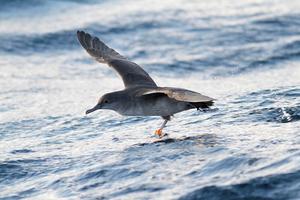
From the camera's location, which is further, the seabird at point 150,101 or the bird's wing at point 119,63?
the bird's wing at point 119,63

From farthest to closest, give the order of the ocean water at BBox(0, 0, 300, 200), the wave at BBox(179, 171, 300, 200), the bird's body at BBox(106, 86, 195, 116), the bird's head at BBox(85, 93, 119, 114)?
the bird's head at BBox(85, 93, 119, 114) < the bird's body at BBox(106, 86, 195, 116) < the ocean water at BBox(0, 0, 300, 200) < the wave at BBox(179, 171, 300, 200)

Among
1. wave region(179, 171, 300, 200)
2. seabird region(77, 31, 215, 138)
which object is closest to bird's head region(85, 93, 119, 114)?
seabird region(77, 31, 215, 138)

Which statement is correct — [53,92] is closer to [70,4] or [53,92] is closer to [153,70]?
[153,70]

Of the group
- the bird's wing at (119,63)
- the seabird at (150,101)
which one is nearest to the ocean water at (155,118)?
the seabird at (150,101)

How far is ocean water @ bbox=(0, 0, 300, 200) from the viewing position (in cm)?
818

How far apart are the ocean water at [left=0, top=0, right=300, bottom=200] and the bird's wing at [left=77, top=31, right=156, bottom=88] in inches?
28.9

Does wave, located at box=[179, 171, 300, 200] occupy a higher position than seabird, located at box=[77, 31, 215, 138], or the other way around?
seabird, located at box=[77, 31, 215, 138]

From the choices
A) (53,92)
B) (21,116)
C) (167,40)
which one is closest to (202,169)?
(21,116)

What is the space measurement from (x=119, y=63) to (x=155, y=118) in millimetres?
1090

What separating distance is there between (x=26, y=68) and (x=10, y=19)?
4501 mm

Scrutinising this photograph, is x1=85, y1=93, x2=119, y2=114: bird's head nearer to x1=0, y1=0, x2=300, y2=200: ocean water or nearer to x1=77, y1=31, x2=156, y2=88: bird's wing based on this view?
x1=0, y1=0, x2=300, y2=200: ocean water

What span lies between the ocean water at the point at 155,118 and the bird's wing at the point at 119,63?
734mm

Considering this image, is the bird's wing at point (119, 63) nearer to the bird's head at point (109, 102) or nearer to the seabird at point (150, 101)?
the seabird at point (150, 101)

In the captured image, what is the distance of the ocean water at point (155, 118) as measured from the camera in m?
8.18
